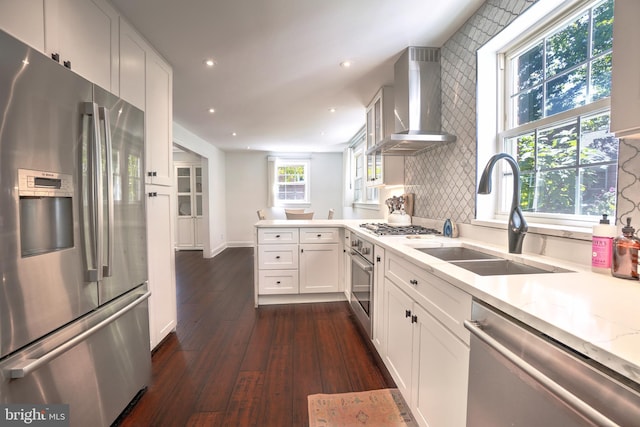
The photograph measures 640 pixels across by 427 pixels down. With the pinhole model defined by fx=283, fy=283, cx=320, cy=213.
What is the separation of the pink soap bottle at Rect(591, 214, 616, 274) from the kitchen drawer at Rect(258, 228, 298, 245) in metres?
2.44

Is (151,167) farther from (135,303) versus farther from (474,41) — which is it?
(474,41)

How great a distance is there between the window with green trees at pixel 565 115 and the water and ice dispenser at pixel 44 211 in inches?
86.5

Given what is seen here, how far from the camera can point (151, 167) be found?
2.15 meters

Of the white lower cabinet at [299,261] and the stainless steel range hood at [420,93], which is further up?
the stainless steel range hood at [420,93]

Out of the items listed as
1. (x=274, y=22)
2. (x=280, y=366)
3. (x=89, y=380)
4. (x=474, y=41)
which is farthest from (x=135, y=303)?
(x=474, y=41)

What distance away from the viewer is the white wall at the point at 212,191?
5260 mm

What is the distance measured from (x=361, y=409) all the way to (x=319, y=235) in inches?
71.9

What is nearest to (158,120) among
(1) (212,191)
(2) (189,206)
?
(1) (212,191)

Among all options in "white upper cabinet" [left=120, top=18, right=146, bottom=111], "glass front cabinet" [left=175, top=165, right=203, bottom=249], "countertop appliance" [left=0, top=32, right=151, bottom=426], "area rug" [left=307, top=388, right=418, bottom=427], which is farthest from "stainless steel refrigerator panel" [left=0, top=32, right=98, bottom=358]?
"glass front cabinet" [left=175, top=165, right=203, bottom=249]

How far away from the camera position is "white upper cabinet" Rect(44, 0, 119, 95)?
4.29 ft

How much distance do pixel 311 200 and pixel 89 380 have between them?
6.18m

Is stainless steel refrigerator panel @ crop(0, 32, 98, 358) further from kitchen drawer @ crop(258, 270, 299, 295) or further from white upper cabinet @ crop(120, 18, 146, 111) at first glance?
kitchen drawer @ crop(258, 270, 299, 295)

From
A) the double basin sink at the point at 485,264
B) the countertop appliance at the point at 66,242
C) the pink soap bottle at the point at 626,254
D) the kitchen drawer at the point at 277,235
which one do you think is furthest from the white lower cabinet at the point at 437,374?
the kitchen drawer at the point at 277,235

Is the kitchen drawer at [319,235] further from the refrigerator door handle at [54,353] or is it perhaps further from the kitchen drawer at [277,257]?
the refrigerator door handle at [54,353]
